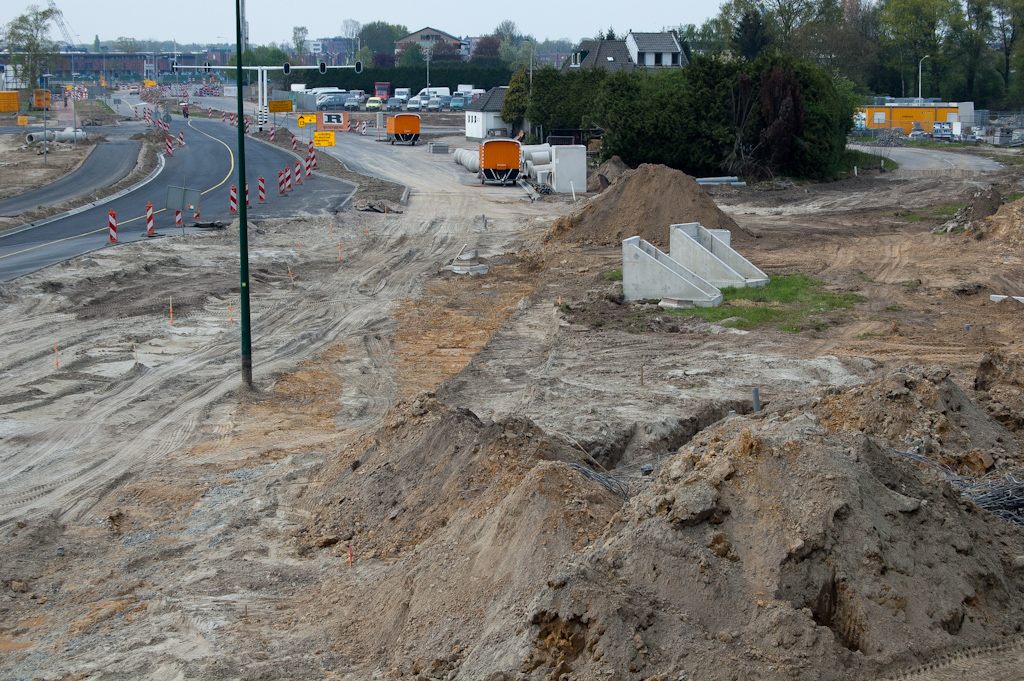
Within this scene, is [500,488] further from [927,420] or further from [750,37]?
[750,37]

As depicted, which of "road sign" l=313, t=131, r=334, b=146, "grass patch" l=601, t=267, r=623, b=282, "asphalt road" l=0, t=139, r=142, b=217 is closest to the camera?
"grass patch" l=601, t=267, r=623, b=282

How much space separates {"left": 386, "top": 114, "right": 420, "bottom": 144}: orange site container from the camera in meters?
60.4

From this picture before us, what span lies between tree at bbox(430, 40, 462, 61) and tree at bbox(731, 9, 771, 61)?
8529 cm

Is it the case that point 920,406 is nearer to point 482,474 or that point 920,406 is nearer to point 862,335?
point 482,474

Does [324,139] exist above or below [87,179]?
above

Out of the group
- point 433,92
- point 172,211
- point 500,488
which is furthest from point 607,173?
point 433,92

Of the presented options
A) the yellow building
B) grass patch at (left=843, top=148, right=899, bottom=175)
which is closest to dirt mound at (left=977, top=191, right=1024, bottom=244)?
grass patch at (left=843, top=148, right=899, bottom=175)

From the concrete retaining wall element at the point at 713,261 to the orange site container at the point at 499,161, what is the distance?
66.4ft

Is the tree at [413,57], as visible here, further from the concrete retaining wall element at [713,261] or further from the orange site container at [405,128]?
the concrete retaining wall element at [713,261]

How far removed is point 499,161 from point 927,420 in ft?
111

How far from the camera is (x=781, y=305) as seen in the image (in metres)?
20.0

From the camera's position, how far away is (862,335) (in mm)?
17438

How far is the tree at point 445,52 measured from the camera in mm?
160875

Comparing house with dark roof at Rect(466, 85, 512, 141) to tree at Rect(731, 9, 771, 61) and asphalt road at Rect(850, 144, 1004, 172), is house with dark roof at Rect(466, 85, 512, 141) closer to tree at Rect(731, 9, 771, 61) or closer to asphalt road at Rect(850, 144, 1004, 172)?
asphalt road at Rect(850, 144, 1004, 172)
